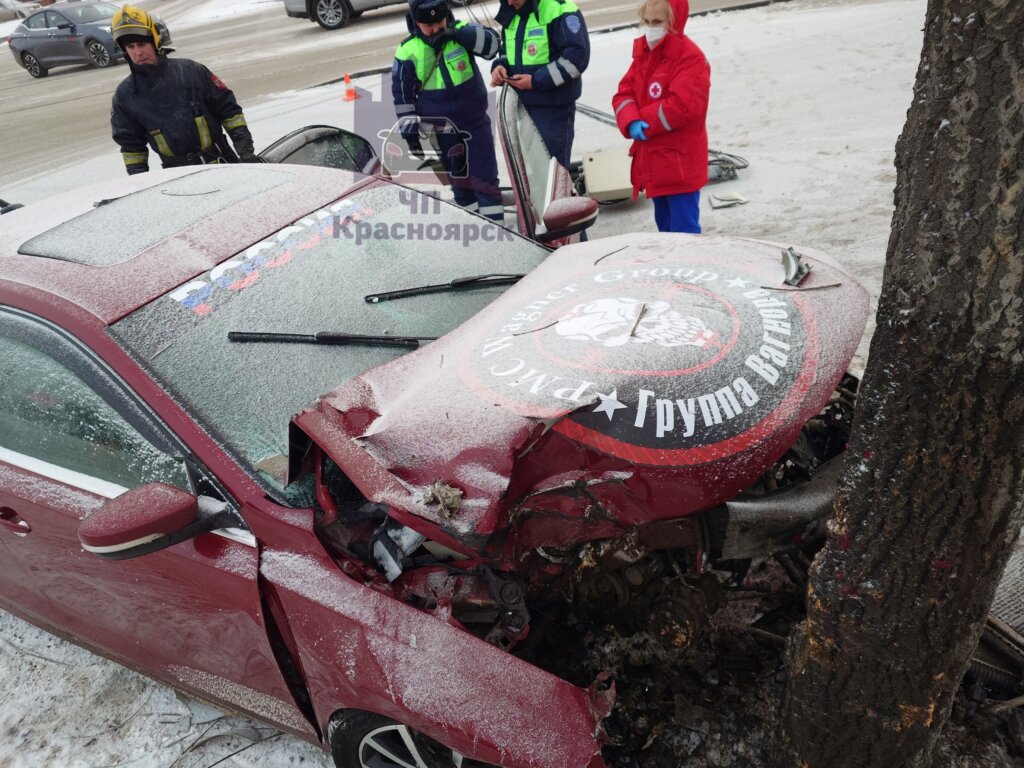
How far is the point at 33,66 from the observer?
15.5 m

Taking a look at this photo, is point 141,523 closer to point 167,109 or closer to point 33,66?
point 167,109

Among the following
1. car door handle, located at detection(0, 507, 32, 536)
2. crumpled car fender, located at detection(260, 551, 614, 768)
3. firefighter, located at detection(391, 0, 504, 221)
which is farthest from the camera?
firefighter, located at detection(391, 0, 504, 221)

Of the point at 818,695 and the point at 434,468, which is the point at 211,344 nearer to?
the point at 434,468

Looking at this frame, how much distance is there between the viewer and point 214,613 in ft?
6.42

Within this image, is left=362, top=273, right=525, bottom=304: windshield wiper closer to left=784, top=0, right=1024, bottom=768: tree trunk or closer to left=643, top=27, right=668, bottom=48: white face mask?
left=784, top=0, right=1024, bottom=768: tree trunk

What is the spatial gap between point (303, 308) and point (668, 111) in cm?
238

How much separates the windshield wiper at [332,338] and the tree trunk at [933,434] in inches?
52.1

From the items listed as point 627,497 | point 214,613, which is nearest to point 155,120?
point 214,613

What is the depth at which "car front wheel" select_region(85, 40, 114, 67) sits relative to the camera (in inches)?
580

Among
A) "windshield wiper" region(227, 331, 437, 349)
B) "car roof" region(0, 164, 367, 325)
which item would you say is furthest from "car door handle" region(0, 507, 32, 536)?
"windshield wiper" region(227, 331, 437, 349)

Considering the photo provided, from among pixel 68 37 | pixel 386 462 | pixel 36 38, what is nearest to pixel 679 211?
pixel 386 462

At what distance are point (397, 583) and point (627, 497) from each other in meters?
0.62

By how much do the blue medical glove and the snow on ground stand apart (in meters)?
1.45

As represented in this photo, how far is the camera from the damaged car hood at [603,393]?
5.67 ft
